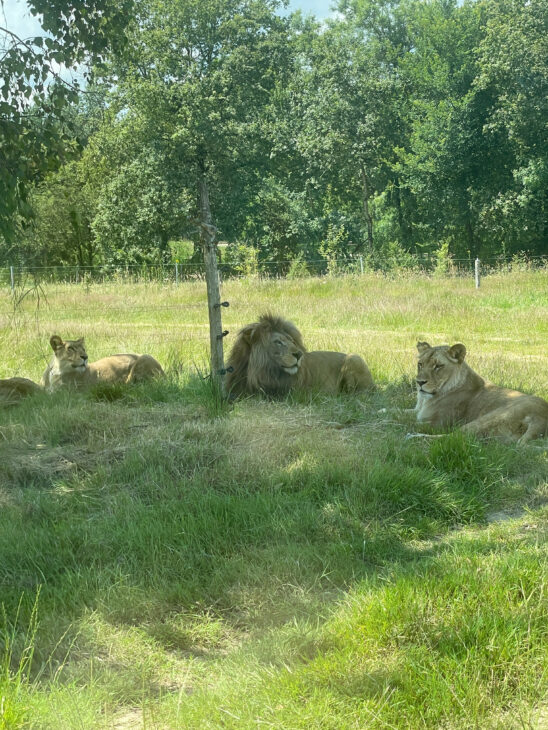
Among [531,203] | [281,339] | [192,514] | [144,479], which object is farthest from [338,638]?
[531,203]

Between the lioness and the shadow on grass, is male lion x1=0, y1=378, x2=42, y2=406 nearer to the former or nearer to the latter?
the lioness

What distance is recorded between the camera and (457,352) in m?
7.82

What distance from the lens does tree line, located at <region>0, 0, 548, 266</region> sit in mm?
43094

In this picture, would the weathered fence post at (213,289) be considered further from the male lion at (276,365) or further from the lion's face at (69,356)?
the lion's face at (69,356)

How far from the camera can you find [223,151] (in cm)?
4481

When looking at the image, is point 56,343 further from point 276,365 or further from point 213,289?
point 276,365

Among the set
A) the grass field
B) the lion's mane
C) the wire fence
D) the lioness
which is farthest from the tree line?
the grass field

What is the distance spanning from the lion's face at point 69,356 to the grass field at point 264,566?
82cm

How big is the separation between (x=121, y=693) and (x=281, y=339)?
5.87 m

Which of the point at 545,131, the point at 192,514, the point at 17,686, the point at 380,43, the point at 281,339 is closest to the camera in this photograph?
the point at 17,686

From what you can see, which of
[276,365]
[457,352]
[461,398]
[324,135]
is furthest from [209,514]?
[324,135]

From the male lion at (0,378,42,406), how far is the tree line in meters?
30.8

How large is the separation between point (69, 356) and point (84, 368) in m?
0.24

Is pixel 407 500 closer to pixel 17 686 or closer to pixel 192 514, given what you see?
pixel 192 514
